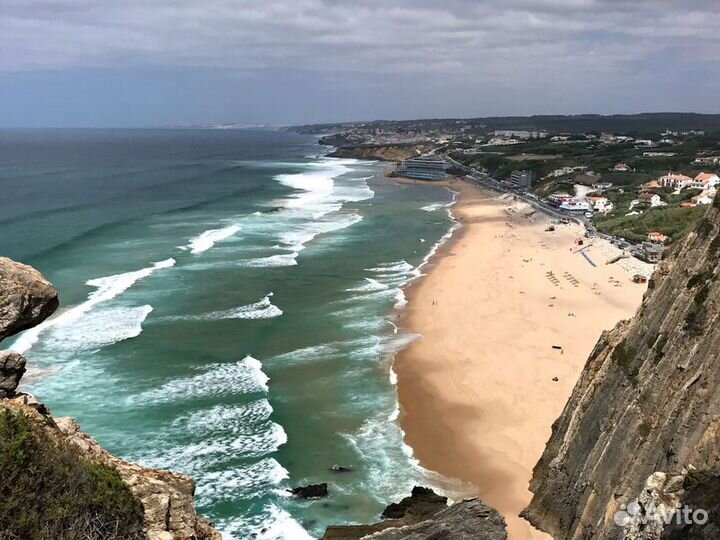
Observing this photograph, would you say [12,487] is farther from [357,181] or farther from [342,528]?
[357,181]

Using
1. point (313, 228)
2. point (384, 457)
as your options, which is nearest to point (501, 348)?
point (384, 457)

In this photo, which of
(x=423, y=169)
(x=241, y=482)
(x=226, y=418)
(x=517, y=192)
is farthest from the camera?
(x=423, y=169)

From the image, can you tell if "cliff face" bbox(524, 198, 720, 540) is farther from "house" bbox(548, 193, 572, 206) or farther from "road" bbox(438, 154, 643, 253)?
"house" bbox(548, 193, 572, 206)

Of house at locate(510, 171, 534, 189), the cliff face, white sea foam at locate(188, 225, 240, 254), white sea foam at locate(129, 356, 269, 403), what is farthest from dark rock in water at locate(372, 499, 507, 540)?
house at locate(510, 171, 534, 189)

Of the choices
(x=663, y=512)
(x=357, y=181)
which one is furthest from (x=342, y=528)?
(x=357, y=181)

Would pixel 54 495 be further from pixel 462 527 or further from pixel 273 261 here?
pixel 273 261

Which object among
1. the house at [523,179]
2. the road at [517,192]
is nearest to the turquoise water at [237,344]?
the road at [517,192]

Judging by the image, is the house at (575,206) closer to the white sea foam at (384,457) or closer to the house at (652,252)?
the house at (652,252)
